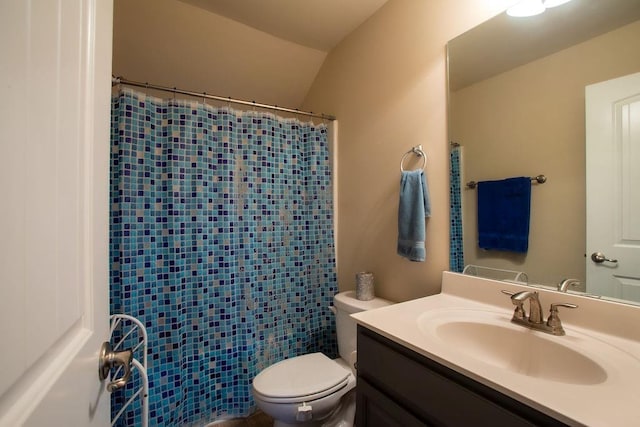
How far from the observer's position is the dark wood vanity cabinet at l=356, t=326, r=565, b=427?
57 centimetres

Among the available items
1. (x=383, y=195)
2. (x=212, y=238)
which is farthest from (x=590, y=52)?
(x=212, y=238)

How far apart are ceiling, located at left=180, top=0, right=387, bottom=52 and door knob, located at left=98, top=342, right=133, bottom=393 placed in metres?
1.85

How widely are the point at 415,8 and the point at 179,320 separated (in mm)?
2039

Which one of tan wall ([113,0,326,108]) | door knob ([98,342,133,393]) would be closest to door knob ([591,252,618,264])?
door knob ([98,342,133,393])

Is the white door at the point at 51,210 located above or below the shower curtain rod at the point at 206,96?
below

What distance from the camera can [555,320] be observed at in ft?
2.64

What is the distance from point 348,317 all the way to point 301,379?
39 centimetres

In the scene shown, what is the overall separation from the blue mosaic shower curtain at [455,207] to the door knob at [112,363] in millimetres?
1182

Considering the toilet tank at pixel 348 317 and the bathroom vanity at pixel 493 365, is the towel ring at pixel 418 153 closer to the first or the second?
the bathroom vanity at pixel 493 365

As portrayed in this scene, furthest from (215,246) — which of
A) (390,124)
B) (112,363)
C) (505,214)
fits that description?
(505,214)

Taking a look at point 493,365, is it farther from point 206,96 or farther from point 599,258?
point 206,96

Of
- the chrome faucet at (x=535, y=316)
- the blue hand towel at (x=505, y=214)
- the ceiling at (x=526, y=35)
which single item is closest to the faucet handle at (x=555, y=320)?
the chrome faucet at (x=535, y=316)

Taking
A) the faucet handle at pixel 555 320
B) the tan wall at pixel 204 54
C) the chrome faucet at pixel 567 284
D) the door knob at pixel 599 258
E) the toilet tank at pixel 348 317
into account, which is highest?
the tan wall at pixel 204 54

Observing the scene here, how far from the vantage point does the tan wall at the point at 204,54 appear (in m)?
1.62
